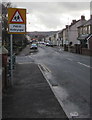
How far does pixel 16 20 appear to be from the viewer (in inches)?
376

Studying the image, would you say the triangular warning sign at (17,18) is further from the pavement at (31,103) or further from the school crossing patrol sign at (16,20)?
the pavement at (31,103)

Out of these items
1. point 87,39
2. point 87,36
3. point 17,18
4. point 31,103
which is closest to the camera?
point 31,103

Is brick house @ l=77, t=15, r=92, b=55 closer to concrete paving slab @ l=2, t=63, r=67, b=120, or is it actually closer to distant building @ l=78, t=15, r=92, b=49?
distant building @ l=78, t=15, r=92, b=49

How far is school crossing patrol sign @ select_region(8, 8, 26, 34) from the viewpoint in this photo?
9422mm

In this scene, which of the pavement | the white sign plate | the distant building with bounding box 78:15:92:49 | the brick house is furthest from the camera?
the distant building with bounding box 78:15:92:49

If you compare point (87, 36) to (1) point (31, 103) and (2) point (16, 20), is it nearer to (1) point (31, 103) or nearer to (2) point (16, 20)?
(2) point (16, 20)

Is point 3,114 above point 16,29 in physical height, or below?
below

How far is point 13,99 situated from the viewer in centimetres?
750

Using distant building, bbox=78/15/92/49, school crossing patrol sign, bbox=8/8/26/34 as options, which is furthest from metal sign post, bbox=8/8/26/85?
distant building, bbox=78/15/92/49

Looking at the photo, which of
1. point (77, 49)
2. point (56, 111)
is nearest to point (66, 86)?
point (56, 111)

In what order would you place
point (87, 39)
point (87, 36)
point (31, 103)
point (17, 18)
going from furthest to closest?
point (87, 36)
point (87, 39)
point (17, 18)
point (31, 103)

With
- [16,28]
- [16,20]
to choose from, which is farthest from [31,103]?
[16,20]

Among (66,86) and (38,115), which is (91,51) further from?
(38,115)

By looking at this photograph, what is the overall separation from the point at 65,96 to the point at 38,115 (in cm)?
301
